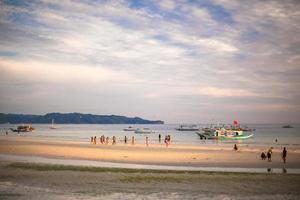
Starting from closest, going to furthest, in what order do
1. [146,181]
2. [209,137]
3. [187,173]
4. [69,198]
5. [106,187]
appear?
[69,198] → [106,187] → [146,181] → [187,173] → [209,137]

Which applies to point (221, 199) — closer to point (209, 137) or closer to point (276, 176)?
point (276, 176)

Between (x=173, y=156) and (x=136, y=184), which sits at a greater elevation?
(x=136, y=184)

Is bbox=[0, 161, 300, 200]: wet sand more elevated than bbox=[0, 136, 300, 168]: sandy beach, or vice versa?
bbox=[0, 161, 300, 200]: wet sand

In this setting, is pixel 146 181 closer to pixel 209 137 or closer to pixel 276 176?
pixel 276 176

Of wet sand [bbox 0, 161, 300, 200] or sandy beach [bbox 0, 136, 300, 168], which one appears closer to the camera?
wet sand [bbox 0, 161, 300, 200]

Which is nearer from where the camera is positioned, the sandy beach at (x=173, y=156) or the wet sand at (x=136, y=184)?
the wet sand at (x=136, y=184)

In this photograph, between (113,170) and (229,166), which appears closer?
(113,170)

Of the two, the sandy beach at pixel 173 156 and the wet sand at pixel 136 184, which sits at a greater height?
the wet sand at pixel 136 184

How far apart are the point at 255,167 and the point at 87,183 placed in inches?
641

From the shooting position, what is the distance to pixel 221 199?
1678cm

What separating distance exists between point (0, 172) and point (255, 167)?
20419 mm

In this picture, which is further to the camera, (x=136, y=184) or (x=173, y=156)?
(x=173, y=156)

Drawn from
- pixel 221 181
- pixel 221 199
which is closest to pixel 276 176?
pixel 221 181

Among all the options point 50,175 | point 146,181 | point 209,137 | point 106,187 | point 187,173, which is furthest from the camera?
point 209,137
